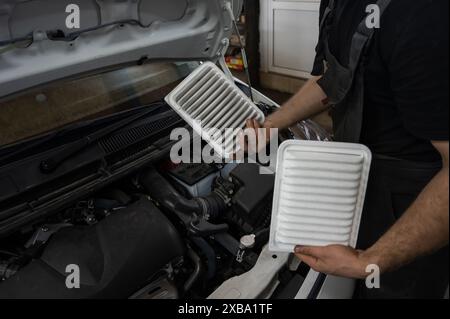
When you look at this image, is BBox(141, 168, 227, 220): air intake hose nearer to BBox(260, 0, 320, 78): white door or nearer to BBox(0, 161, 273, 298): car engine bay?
BBox(0, 161, 273, 298): car engine bay

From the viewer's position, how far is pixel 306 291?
790 millimetres

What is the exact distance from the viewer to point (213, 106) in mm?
1062

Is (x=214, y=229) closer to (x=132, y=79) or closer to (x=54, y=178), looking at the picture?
(x=54, y=178)

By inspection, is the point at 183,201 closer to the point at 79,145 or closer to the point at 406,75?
the point at 79,145

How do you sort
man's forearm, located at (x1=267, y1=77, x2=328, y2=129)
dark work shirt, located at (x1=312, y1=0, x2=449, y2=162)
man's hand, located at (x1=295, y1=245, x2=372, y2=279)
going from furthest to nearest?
1. man's forearm, located at (x1=267, y1=77, x2=328, y2=129)
2. man's hand, located at (x1=295, y1=245, x2=372, y2=279)
3. dark work shirt, located at (x1=312, y1=0, x2=449, y2=162)

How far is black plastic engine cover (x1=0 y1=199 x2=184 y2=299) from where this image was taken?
2.44ft

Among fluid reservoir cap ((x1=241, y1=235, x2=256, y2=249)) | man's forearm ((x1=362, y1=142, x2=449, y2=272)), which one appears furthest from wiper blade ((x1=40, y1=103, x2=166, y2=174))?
man's forearm ((x1=362, y1=142, x2=449, y2=272))

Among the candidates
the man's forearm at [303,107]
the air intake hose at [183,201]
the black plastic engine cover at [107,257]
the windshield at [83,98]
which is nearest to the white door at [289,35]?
the windshield at [83,98]

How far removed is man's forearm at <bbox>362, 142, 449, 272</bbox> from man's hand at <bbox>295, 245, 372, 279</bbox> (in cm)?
2

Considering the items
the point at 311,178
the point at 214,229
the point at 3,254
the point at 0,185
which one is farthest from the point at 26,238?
the point at 311,178

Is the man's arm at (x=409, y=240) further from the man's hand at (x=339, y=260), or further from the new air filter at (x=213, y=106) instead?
the new air filter at (x=213, y=106)

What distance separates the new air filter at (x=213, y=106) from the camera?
1.03m

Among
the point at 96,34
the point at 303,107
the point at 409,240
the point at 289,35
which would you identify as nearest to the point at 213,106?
the point at 303,107
